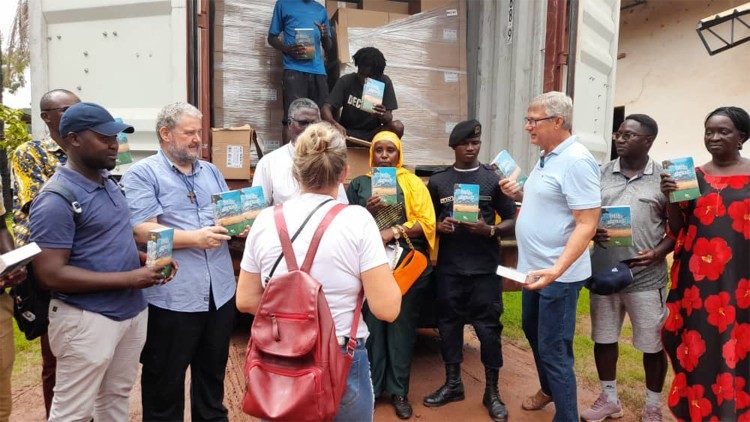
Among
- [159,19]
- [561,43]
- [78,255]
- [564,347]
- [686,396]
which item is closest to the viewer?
[78,255]

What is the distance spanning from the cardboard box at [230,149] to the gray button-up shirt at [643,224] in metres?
2.40

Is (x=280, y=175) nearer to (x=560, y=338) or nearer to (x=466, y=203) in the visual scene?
(x=466, y=203)

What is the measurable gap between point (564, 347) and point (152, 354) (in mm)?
2025

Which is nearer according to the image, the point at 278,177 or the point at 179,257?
the point at 179,257

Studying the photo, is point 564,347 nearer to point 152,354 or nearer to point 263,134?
point 152,354

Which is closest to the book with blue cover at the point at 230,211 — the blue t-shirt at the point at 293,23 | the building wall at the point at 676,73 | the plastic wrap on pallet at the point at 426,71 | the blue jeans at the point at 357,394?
the blue jeans at the point at 357,394

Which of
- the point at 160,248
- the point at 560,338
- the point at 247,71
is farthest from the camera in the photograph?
the point at 247,71

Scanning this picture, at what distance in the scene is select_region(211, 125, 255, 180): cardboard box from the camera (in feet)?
12.3

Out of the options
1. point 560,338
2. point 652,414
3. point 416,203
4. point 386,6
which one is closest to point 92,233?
point 416,203

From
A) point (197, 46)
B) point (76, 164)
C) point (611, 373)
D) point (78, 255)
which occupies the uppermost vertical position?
point (197, 46)

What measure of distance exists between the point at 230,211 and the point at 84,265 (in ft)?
2.07

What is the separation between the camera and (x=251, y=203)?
2547mm

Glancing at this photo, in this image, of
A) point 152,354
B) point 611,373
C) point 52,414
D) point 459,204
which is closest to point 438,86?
point 459,204

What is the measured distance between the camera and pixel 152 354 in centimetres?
252
